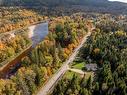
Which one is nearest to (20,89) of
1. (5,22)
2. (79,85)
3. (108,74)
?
(79,85)

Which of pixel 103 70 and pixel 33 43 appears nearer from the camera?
pixel 103 70

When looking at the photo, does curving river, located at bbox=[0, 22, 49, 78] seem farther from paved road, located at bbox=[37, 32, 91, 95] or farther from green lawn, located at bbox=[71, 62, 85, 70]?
green lawn, located at bbox=[71, 62, 85, 70]

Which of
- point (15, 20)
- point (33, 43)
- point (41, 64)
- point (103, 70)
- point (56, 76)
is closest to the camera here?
point (103, 70)

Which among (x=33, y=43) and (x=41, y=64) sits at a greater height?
(x=41, y=64)

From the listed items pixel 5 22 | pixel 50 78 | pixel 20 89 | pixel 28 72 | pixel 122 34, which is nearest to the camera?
pixel 20 89

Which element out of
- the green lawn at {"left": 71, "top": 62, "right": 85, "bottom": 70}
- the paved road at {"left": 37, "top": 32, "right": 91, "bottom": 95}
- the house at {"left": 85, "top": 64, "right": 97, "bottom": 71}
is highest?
the house at {"left": 85, "top": 64, "right": 97, "bottom": 71}

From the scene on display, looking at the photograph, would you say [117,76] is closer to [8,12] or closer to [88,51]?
[88,51]

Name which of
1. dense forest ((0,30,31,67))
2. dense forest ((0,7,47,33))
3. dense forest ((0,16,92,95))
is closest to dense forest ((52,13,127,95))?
dense forest ((0,16,92,95))

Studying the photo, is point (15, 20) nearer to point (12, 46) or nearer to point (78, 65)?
point (12, 46)

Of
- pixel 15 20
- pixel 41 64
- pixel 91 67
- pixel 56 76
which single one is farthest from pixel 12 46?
pixel 15 20

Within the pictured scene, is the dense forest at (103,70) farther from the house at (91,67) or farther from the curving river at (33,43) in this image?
the curving river at (33,43)

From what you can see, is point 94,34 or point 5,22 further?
point 5,22
